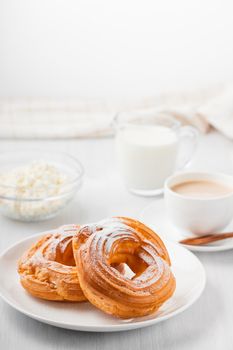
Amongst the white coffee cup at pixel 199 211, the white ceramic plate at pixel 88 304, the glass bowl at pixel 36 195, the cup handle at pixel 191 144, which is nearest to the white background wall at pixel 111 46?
the cup handle at pixel 191 144

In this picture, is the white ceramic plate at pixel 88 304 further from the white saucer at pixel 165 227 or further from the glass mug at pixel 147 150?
the glass mug at pixel 147 150

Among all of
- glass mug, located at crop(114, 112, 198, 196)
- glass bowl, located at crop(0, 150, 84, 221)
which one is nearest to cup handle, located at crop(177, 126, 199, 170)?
glass mug, located at crop(114, 112, 198, 196)

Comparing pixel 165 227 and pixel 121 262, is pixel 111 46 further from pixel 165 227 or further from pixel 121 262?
pixel 121 262

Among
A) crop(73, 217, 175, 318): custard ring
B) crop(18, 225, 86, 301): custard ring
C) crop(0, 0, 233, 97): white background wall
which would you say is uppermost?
crop(73, 217, 175, 318): custard ring

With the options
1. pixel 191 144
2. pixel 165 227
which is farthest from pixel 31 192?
pixel 191 144

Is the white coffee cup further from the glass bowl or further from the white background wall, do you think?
the white background wall
